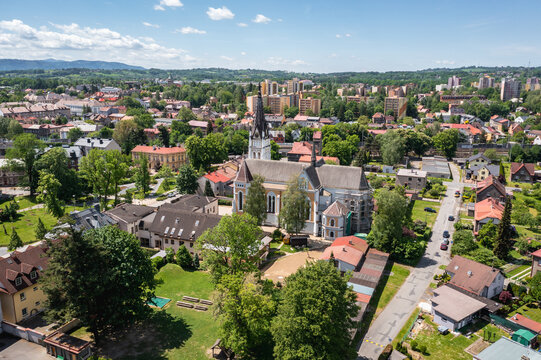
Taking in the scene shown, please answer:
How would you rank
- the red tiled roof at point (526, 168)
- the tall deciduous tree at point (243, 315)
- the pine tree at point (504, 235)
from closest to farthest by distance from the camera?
the tall deciduous tree at point (243, 315) → the pine tree at point (504, 235) → the red tiled roof at point (526, 168)

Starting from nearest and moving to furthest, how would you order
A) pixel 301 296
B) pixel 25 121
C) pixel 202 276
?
1. pixel 301 296
2. pixel 202 276
3. pixel 25 121

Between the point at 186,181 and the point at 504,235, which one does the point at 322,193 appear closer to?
the point at 504,235

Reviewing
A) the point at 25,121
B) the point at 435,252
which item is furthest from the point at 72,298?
the point at 25,121

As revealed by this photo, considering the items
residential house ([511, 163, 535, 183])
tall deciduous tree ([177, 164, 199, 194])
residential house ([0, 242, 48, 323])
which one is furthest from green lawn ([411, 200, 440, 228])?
residential house ([0, 242, 48, 323])

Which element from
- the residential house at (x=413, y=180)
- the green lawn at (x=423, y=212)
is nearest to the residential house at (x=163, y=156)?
the residential house at (x=413, y=180)

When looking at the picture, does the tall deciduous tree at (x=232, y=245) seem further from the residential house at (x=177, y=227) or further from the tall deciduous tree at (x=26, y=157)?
the tall deciduous tree at (x=26, y=157)

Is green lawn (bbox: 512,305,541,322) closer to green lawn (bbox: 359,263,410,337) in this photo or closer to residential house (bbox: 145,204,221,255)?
green lawn (bbox: 359,263,410,337)

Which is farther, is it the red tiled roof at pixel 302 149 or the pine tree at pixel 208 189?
the red tiled roof at pixel 302 149

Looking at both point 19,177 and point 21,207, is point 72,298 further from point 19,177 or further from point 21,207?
point 19,177
